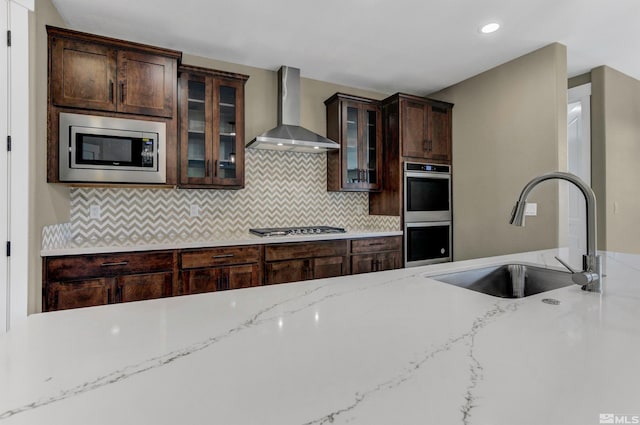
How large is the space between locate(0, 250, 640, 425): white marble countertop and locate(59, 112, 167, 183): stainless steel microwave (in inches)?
73.5

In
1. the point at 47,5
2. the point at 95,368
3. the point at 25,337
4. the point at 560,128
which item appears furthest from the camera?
the point at 560,128

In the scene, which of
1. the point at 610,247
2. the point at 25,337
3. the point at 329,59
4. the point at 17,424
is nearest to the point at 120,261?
the point at 25,337

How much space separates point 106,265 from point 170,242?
0.44 meters

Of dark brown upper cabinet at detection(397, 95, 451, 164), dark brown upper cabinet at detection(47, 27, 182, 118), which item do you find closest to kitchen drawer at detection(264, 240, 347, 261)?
dark brown upper cabinet at detection(397, 95, 451, 164)

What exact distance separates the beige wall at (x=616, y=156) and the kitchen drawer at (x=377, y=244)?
7.04ft

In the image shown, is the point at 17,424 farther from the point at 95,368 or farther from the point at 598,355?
the point at 598,355

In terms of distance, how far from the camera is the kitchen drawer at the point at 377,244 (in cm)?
323

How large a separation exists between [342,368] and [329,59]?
3.13 meters

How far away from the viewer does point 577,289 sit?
3.77 feet

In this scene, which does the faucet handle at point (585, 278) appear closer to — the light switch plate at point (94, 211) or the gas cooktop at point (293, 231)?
the gas cooktop at point (293, 231)

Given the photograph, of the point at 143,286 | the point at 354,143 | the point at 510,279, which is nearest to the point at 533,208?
the point at 510,279

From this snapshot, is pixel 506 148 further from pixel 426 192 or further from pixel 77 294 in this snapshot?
pixel 77 294

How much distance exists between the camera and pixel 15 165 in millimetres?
1873

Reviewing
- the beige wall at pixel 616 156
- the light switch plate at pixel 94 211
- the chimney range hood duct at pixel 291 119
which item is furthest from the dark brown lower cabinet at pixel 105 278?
the beige wall at pixel 616 156
